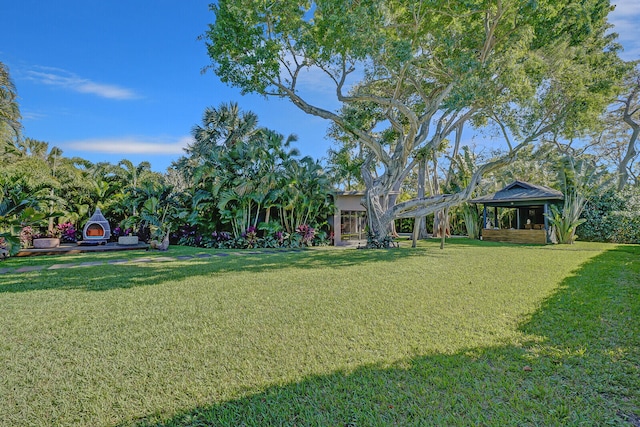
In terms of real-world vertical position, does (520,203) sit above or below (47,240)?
above

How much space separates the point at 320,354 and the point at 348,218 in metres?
16.9

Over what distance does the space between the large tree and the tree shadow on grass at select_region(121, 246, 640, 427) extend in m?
9.73

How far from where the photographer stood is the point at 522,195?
779 inches

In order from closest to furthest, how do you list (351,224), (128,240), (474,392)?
(474,392) < (128,240) < (351,224)

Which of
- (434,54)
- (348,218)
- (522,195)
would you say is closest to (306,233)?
(348,218)

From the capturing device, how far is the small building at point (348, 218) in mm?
18297

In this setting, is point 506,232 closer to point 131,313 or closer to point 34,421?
point 131,313

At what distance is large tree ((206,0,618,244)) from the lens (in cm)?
1107

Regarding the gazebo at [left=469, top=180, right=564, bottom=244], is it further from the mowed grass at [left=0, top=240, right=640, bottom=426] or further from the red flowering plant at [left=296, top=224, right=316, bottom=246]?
the mowed grass at [left=0, top=240, right=640, bottom=426]

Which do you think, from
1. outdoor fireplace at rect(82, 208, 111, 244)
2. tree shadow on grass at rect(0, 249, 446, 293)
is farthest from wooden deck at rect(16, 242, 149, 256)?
tree shadow on grass at rect(0, 249, 446, 293)

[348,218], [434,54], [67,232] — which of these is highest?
[434,54]

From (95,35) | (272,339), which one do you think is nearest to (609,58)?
(272,339)

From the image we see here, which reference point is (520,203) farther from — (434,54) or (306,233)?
(306,233)

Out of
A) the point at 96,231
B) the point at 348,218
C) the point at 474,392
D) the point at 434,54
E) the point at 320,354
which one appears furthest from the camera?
the point at 348,218
